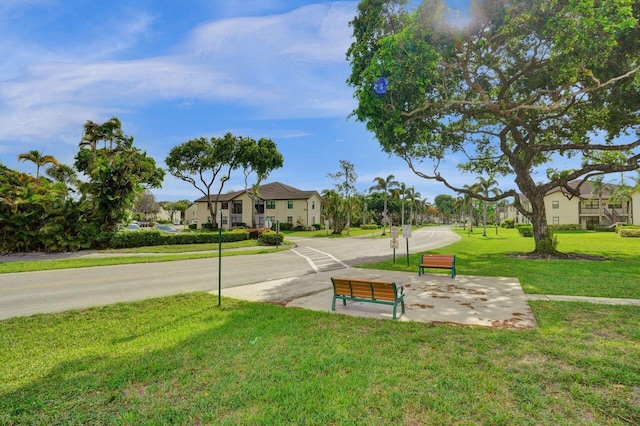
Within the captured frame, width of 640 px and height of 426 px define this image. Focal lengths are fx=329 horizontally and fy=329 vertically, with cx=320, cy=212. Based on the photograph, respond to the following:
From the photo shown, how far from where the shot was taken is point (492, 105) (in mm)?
16328

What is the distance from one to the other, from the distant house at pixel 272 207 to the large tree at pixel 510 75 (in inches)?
1391

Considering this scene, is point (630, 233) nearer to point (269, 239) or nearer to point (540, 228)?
point (540, 228)

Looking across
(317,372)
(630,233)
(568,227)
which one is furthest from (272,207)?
(317,372)

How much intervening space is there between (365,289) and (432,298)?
252cm

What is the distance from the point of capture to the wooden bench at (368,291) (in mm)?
7020

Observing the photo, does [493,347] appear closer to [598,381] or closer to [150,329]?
[598,381]

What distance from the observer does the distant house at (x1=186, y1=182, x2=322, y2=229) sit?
57.3m

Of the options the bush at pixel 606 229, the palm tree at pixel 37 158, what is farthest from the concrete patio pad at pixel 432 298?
the bush at pixel 606 229

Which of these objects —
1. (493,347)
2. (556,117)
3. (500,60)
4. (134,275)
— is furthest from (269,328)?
(556,117)

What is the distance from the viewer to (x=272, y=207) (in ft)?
195

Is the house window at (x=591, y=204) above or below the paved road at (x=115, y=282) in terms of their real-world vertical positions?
above

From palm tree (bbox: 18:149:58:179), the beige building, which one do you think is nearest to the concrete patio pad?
palm tree (bbox: 18:149:58:179)

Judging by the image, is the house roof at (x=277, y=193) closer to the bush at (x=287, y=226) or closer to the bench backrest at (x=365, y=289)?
the bush at (x=287, y=226)

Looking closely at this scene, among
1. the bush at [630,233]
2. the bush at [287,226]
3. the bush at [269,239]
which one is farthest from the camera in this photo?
the bush at [287,226]
